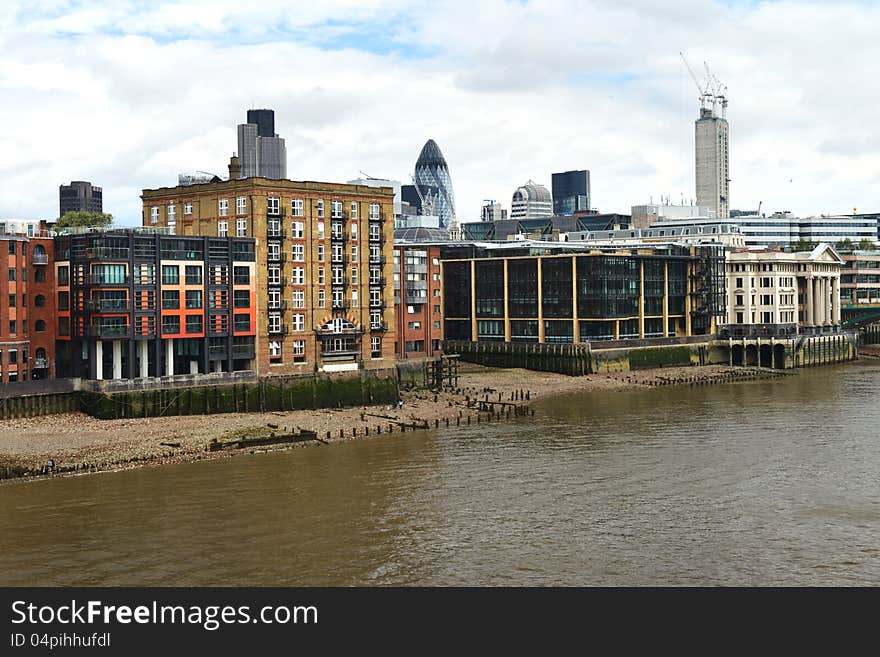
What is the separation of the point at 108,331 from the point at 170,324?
20.3ft

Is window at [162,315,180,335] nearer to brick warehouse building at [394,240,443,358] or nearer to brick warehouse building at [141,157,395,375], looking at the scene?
brick warehouse building at [141,157,395,375]

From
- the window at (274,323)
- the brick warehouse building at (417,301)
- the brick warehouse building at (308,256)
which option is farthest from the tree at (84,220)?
the window at (274,323)

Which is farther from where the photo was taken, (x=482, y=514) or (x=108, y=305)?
(x=108, y=305)

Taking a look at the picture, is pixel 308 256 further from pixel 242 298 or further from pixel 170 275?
pixel 170 275

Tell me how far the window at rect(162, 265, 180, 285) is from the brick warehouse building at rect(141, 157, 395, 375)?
962cm

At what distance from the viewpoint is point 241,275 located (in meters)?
115

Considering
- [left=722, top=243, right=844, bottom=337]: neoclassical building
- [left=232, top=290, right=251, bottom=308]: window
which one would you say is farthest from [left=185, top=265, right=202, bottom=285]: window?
[left=722, top=243, right=844, bottom=337]: neoclassical building

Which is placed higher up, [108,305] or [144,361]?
[108,305]

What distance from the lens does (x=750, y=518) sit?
Result: 67812 millimetres

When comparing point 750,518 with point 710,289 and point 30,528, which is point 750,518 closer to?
point 30,528

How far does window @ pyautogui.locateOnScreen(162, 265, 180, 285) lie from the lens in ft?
356

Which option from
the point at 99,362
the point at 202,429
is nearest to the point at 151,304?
the point at 99,362
